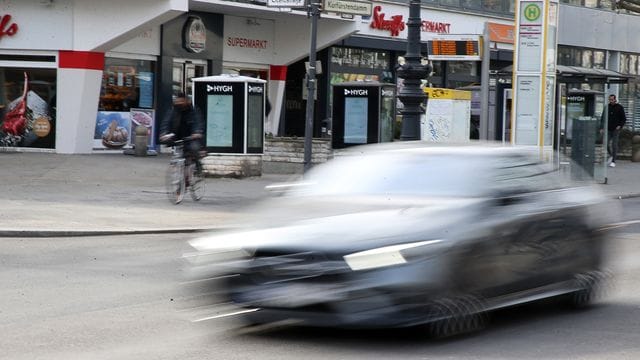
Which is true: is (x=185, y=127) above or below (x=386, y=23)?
below

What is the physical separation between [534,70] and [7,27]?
40.7ft

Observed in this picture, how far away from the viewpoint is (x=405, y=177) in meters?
8.93

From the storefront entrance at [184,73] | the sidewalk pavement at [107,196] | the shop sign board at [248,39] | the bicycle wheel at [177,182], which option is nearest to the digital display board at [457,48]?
the sidewalk pavement at [107,196]

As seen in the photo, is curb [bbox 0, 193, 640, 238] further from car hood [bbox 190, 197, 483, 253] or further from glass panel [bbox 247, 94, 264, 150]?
glass panel [bbox 247, 94, 264, 150]

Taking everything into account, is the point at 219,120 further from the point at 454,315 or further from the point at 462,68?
the point at 462,68

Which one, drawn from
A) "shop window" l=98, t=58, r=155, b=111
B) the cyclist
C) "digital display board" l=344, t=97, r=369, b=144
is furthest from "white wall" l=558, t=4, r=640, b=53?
the cyclist

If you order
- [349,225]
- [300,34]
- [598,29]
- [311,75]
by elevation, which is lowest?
[349,225]

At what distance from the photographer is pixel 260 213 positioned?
8688 mm

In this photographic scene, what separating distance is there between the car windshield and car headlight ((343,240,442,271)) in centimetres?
101

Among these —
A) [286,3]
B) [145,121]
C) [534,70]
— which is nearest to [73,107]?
[145,121]

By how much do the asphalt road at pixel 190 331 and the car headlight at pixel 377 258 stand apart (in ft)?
1.94

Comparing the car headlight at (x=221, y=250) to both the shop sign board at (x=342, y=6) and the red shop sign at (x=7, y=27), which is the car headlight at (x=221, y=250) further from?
the red shop sign at (x=7, y=27)

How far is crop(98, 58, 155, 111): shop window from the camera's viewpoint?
28539 mm

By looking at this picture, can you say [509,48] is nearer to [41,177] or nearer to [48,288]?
[41,177]
